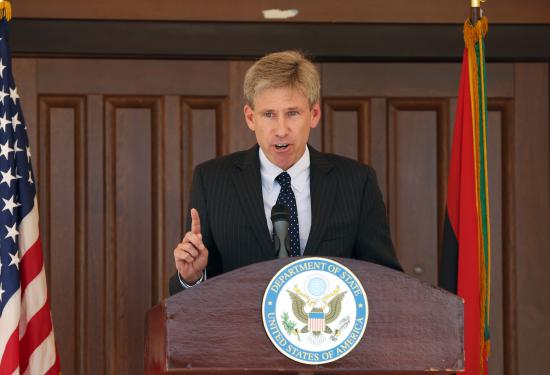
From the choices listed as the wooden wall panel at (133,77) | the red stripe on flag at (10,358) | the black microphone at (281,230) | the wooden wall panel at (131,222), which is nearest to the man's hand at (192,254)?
the black microphone at (281,230)

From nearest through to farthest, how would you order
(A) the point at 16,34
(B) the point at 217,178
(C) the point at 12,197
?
1. (B) the point at 217,178
2. (C) the point at 12,197
3. (A) the point at 16,34

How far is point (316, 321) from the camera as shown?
1.86 m

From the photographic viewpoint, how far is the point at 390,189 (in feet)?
13.4

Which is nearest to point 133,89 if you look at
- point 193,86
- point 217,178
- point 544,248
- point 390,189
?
point 193,86

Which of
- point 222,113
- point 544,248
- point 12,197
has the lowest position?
point 544,248

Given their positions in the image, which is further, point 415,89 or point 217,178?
point 415,89

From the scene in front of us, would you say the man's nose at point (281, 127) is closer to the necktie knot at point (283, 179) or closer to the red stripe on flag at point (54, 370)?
the necktie knot at point (283, 179)

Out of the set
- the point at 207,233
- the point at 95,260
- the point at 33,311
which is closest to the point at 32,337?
the point at 33,311

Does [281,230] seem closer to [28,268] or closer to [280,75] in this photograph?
[280,75]

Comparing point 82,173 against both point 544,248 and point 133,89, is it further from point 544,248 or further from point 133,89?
point 544,248

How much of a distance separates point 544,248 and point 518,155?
410mm

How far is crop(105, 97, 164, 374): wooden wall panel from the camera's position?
3.97m

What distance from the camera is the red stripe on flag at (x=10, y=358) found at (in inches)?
122

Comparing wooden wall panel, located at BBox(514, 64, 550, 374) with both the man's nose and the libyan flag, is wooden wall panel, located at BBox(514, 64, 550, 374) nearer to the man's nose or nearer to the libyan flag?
the libyan flag
